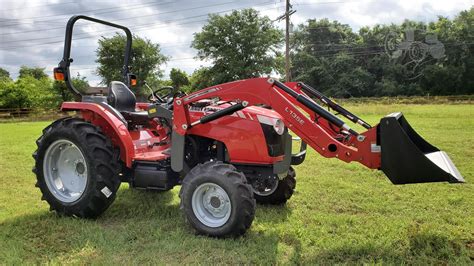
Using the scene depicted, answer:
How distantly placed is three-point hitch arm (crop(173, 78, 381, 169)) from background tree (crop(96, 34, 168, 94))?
41.2 meters

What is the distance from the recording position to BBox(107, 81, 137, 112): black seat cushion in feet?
17.7

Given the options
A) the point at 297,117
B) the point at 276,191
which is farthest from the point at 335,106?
the point at 276,191

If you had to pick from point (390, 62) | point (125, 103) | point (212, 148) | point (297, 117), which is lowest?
point (212, 148)

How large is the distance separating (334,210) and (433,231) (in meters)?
1.26

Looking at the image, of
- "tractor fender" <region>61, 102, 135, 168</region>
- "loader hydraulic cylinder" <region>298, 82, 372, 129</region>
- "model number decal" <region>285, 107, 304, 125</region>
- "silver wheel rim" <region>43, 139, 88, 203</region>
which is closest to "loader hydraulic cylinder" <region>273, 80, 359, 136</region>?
"model number decal" <region>285, 107, 304, 125</region>

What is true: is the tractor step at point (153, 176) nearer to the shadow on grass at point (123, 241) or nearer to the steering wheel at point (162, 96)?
the shadow on grass at point (123, 241)

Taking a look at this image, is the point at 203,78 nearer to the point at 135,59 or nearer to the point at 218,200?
the point at 135,59

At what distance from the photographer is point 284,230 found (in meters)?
4.47

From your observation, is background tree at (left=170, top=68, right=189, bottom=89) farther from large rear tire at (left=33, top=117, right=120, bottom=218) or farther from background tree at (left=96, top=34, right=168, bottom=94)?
large rear tire at (left=33, top=117, right=120, bottom=218)

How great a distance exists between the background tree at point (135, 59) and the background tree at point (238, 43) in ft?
17.9

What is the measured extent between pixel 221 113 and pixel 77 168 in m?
2.01

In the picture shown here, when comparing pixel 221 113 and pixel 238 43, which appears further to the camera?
pixel 238 43

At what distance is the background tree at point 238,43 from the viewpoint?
48.4m

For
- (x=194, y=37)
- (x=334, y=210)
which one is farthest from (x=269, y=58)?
(x=334, y=210)
